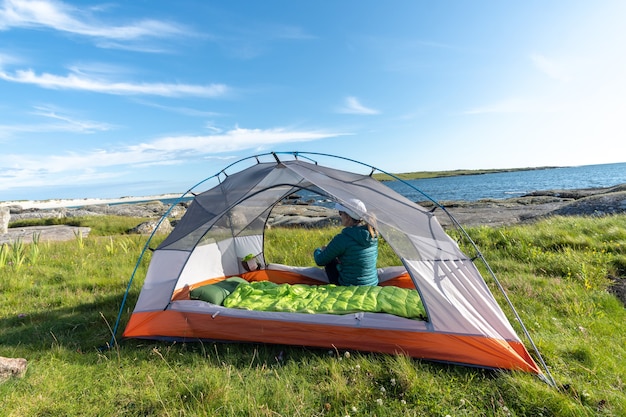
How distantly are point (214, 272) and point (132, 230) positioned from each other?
12.6 metres

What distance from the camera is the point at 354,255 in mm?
4973

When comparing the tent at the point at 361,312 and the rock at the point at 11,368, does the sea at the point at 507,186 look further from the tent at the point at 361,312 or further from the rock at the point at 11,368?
the rock at the point at 11,368

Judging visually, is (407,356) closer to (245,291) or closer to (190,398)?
(190,398)

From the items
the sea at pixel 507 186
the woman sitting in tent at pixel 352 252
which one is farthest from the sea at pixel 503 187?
the woman sitting in tent at pixel 352 252

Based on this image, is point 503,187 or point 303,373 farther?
point 503,187

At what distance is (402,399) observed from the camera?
2.93 meters

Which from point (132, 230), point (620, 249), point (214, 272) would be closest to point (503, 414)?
point (214, 272)

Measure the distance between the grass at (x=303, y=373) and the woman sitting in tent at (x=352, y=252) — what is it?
60.6 inches

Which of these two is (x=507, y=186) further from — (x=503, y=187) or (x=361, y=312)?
(x=361, y=312)

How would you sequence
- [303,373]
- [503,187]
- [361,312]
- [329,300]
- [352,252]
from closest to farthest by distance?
[303,373]
[361,312]
[329,300]
[352,252]
[503,187]

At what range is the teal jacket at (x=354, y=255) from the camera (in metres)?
4.74

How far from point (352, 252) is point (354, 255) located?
7 cm

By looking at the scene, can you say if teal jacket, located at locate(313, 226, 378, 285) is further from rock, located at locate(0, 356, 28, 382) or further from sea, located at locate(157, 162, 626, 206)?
sea, located at locate(157, 162, 626, 206)

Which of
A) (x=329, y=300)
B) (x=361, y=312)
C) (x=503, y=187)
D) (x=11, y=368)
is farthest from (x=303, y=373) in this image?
(x=503, y=187)
